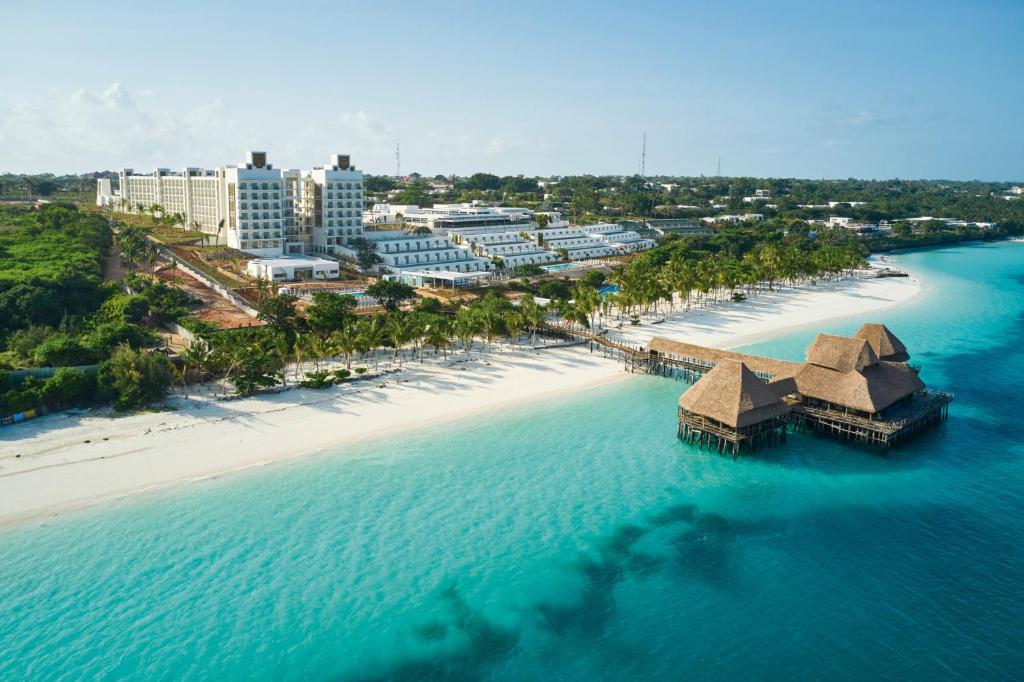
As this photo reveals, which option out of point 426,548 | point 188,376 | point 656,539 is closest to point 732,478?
point 656,539

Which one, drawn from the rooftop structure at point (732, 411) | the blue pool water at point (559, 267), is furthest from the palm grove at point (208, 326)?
the rooftop structure at point (732, 411)

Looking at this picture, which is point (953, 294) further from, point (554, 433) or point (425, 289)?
point (554, 433)

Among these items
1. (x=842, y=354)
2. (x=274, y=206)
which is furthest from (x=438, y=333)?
(x=274, y=206)

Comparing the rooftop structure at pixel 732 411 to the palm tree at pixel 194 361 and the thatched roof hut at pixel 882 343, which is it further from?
the palm tree at pixel 194 361

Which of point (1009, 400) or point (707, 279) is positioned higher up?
point (707, 279)

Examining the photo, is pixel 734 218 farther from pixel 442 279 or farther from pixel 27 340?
pixel 27 340

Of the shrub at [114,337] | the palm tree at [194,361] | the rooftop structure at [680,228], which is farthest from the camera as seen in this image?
the rooftop structure at [680,228]
